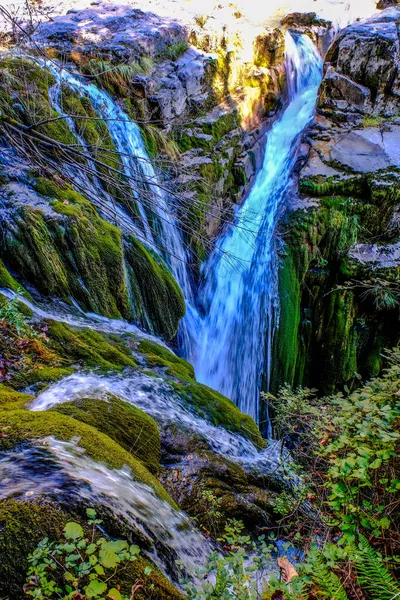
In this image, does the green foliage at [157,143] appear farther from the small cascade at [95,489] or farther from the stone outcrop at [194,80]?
Answer: the small cascade at [95,489]

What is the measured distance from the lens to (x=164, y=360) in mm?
4449

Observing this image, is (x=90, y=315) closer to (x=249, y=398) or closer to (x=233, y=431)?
(x=233, y=431)

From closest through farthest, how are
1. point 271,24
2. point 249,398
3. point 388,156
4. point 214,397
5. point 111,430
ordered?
point 111,430
point 214,397
point 249,398
point 388,156
point 271,24

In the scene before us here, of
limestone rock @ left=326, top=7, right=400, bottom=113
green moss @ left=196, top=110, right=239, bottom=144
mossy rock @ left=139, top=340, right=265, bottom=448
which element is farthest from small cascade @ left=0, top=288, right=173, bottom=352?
limestone rock @ left=326, top=7, right=400, bottom=113

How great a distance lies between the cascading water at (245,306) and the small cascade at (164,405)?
10.6 ft

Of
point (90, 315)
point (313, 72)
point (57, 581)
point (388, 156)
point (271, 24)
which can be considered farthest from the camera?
point (271, 24)

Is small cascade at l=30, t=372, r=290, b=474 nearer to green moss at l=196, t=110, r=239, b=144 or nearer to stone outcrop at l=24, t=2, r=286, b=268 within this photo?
stone outcrop at l=24, t=2, r=286, b=268

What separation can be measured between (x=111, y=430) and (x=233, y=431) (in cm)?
175

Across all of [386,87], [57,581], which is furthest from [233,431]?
[386,87]

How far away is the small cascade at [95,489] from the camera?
1.42m

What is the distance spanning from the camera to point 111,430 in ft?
8.52

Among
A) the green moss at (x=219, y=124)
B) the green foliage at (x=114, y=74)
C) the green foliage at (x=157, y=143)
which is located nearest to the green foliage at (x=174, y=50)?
the green foliage at (x=114, y=74)

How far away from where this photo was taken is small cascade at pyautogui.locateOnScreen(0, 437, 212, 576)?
1416 millimetres

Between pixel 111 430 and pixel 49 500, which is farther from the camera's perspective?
pixel 111 430
